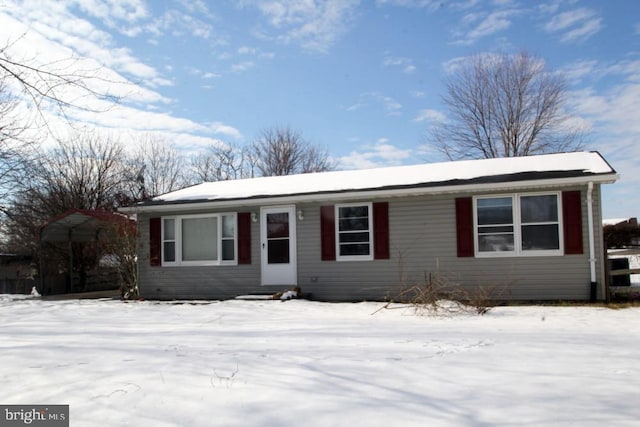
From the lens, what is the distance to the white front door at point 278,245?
459 inches

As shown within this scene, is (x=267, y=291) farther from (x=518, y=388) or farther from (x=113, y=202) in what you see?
(x=113, y=202)

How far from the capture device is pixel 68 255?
16.6 metres

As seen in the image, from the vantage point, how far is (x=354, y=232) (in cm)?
1120

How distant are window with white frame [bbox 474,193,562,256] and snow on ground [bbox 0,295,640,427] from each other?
9.34 feet

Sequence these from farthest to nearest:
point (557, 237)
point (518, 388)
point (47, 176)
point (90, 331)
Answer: point (47, 176)
point (557, 237)
point (90, 331)
point (518, 388)

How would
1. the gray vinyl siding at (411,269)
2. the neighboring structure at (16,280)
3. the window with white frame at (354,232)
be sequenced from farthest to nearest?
1. the neighboring structure at (16,280)
2. the window with white frame at (354,232)
3. the gray vinyl siding at (411,269)

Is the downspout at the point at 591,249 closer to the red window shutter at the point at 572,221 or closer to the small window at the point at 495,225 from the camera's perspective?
the red window shutter at the point at 572,221

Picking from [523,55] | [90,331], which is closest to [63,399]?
[90,331]

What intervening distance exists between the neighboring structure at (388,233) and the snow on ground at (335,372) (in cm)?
280

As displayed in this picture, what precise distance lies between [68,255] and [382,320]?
13.1 meters

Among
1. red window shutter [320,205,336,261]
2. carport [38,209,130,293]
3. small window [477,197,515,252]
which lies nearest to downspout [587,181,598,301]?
small window [477,197,515,252]

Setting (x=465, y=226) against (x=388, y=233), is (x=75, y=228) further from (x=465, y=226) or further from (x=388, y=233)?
(x=465, y=226)

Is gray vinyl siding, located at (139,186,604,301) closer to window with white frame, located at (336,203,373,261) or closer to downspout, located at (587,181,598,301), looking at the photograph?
downspout, located at (587,181,598,301)

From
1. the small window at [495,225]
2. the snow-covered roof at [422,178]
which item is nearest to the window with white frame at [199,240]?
the snow-covered roof at [422,178]
